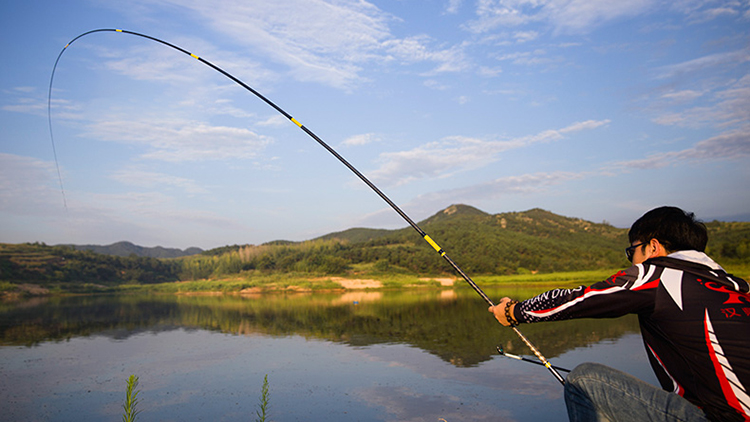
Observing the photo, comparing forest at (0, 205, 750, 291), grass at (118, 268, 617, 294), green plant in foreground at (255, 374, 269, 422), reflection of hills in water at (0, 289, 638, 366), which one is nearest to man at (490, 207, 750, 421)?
green plant in foreground at (255, 374, 269, 422)

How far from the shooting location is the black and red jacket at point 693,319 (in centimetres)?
216

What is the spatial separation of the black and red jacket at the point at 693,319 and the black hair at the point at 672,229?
0.24 meters

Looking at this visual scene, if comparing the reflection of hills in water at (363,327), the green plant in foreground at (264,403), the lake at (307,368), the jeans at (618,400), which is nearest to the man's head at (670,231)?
the jeans at (618,400)

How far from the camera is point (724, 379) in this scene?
2.18 m

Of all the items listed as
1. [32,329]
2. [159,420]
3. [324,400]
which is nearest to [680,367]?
[324,400]

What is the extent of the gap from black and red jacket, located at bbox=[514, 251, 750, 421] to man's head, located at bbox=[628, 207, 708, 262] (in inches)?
9.4

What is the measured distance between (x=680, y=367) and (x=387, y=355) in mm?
10206

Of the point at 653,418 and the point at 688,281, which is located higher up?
the point at 688,281

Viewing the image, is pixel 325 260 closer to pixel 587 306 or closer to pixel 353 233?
pixel 587 306

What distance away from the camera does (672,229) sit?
267 centimetres

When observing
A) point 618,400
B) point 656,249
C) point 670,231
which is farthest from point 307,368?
point 670,231

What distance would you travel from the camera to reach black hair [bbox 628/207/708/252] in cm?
262

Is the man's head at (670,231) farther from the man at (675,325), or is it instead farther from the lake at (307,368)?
the lake at (307,368)

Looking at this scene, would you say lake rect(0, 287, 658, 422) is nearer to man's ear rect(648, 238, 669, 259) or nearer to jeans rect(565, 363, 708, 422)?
jeans rect(565, 363, 708, 422)
